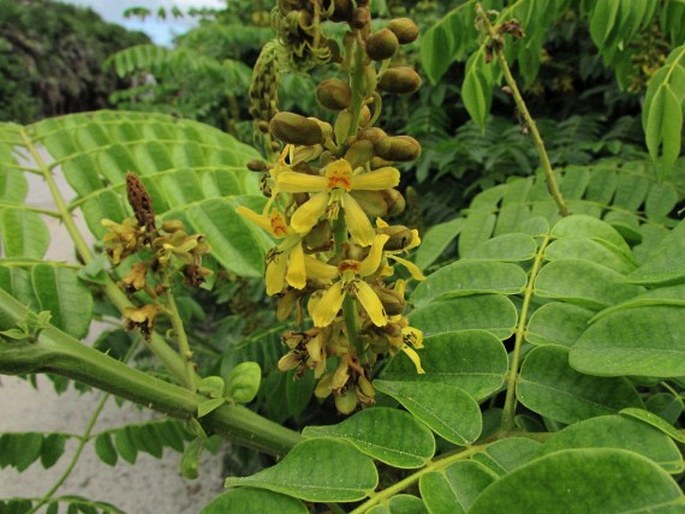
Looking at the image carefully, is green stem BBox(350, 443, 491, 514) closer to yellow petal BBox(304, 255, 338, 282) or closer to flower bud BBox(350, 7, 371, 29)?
yellow petal BBox(304, 255, 338, 282)

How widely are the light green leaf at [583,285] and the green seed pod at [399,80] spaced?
27 cm

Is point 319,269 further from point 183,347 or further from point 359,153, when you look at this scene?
point 183,347

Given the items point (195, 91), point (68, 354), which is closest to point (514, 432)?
point (68, 354)

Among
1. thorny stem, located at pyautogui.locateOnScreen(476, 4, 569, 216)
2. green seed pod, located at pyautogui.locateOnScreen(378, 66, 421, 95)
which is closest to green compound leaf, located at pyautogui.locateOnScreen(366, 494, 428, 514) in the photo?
green seed pod, located at pyautogui.locateOnScreen(378, 66, 421, 95)

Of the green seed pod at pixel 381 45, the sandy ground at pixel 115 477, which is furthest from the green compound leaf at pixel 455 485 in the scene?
the sandy ground at pixel 115 477

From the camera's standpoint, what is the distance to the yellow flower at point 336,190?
1.65ft

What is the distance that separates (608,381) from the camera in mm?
534

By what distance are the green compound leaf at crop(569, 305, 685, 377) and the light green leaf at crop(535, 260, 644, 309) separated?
82 millimetres

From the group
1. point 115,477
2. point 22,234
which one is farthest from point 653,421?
point 115,477

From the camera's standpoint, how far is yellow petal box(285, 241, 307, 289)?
0.52 metres

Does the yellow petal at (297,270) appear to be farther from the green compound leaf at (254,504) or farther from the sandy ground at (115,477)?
the sandy ground at (115,477)

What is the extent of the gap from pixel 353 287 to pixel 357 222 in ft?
0.19

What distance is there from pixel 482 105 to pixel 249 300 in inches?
42.1

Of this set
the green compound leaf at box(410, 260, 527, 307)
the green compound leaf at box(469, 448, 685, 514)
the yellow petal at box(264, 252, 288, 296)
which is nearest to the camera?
the green compound leaf at box(469, 448, 685, 514)
